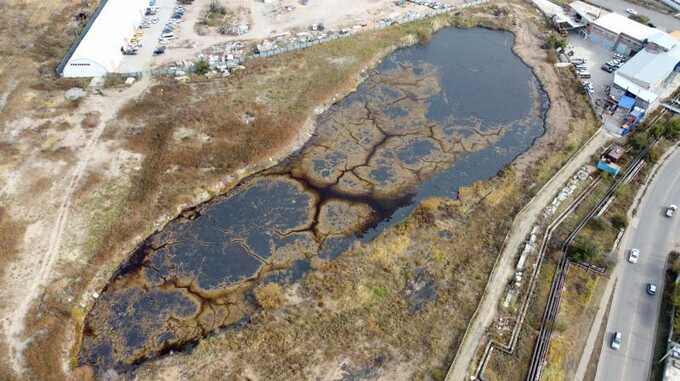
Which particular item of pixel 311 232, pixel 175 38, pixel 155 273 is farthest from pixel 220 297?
pixel 175 38

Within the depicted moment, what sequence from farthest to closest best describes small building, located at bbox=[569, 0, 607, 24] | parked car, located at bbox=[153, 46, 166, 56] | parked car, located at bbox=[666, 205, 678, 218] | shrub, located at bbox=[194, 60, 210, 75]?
small building, located at bbox=[569, 0, 607, 24], parked car, located at bbox=[153, 46, 166, 56], shrub, located at bbox=[194, 60, 210, 75], parked car, located at bbox=[666, 205, 678, 218]

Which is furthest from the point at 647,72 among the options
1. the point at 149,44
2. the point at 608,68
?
the point at 149,44

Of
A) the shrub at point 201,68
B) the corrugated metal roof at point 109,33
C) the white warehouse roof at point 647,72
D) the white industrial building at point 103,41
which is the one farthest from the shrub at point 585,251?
the corrugated metal roof at point 109,33

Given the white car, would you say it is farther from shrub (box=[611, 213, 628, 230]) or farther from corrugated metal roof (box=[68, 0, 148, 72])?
corrugated metal roof (box=[68, 0, 148, 72])

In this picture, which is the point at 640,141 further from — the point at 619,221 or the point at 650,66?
the point at 650,66

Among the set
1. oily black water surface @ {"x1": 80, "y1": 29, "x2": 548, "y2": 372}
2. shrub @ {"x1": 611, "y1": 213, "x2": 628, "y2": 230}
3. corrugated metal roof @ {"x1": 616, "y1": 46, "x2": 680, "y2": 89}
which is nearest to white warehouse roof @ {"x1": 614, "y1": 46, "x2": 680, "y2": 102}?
corrugated metal roof @ {"x1": 616, "y1": 46, "x2": 680, "y2": 89}

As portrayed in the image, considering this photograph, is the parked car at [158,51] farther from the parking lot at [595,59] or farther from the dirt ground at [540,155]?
the parking lot at [595,59]

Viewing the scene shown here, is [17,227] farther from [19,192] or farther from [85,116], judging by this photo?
[85,116]
